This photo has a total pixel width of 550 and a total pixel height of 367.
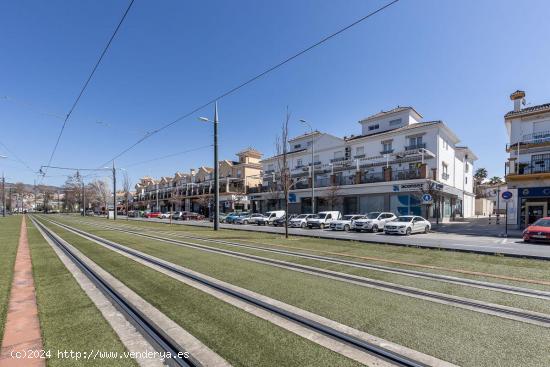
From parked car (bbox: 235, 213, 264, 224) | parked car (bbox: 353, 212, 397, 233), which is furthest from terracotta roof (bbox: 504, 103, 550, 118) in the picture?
parked car (bbox: 235, 213, 264, 224)

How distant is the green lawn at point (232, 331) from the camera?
3229 millimetres

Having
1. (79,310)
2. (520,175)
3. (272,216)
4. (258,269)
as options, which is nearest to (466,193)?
(520,175)

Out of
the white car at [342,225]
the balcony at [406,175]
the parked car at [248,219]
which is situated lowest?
the parked car at [248,219]

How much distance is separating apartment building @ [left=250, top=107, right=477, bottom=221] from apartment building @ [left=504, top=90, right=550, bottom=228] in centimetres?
640

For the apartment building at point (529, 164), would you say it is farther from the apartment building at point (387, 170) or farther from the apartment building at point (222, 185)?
the apartment building at point (222, 185)

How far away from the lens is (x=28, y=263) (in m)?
8.82

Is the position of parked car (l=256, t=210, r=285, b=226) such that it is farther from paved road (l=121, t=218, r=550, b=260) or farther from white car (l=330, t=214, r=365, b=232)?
paved road (l=121, t=218, r=550, b=260)

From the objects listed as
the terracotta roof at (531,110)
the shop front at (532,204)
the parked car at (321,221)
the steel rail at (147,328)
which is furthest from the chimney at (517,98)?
the steel rail at (147,328)

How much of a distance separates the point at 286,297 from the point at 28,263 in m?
8.56

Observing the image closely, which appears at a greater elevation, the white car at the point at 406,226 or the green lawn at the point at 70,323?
the green lawn at the point at 70,323

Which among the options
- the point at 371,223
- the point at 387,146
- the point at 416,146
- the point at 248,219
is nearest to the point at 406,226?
the point at 371,223

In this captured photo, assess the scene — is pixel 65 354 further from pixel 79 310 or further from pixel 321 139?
pixel 321 139

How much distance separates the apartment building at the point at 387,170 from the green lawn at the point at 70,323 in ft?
94.2

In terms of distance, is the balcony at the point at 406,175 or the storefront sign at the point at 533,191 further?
the balcony at the point at 406,175
